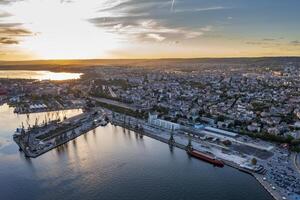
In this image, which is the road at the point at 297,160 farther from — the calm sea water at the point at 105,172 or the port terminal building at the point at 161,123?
the port terminal building at the point at 161,123

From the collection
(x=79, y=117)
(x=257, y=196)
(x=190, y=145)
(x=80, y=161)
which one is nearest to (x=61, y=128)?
(x=79, y=117)

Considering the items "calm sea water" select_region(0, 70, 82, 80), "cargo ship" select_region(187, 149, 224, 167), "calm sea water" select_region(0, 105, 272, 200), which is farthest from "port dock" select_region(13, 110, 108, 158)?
"calm sea water" select_region(0, 70, 82, 80)

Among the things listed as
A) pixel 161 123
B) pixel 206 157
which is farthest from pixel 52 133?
pixel 206 157

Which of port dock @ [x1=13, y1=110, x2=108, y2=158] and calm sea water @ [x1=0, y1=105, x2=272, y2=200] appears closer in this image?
calm sea water @ [x1=0, y1=105, x2=272, y2=200]

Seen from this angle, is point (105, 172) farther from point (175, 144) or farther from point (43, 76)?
point (43, 76)

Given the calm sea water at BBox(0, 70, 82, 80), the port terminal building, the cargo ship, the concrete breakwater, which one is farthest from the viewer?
the calm sea water at BBox(0, 70, 82, 80)

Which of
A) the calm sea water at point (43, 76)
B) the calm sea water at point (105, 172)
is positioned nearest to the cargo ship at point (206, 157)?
the calm sea water at point (105, 172)

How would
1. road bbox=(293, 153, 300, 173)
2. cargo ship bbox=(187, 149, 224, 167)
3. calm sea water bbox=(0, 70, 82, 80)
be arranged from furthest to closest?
calm sea water bbox=(0, 70, 82, 80), cargo ship bbox=(187, 149, 224, 167), road bbox=(293, 153, 300, 173)

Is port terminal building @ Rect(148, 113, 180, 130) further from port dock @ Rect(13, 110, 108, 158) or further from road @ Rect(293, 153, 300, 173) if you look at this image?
road @ Rect(293, 153, 300, 173)

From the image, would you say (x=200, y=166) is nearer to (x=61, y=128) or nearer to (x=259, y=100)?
(x=61, y=128)
